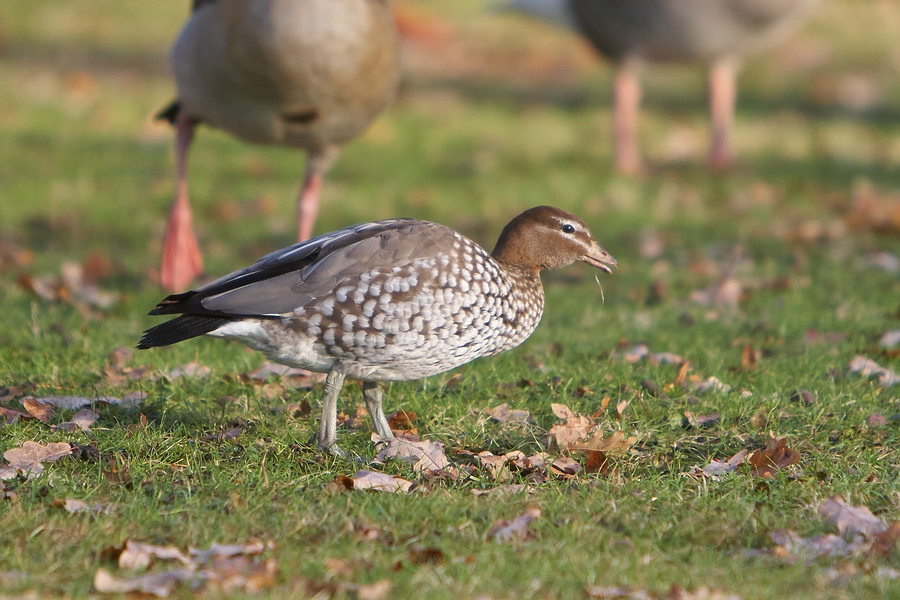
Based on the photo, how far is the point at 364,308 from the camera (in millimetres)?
4547

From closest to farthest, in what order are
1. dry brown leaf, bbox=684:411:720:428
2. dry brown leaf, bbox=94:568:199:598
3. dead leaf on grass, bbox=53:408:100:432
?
dry brown leaf, bbox=94:568:199:598 < dead leaf on grass, bbox=53:408:100:432 < dry brown leaf, bbox=684:411:720:428

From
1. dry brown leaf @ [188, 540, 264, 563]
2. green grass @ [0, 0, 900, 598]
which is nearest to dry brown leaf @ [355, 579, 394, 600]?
green grass @ [0, 0, 900, 598]

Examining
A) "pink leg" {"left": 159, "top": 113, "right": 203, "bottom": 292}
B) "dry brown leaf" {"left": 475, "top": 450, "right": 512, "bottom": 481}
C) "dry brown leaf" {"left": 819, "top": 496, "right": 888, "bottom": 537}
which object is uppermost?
"dry brown leaf" {"left": 819, "top": 496, "right": 888, "bottom": 537}

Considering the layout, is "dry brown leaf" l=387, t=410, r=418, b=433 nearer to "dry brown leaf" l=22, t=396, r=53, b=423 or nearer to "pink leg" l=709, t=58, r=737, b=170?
"dry brown leaf" l=22, t=396, r=53, b=423

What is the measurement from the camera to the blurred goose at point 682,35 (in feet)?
38.1

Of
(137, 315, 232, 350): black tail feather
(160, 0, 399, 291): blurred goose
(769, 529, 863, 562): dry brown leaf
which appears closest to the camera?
(769, 529, 863, 562): dry brown leaf

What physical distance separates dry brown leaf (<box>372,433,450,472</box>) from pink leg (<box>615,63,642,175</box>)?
798cm

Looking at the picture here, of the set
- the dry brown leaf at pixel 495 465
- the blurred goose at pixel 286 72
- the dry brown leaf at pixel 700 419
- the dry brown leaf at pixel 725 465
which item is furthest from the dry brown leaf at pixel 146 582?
the blurred goose at pixel 286 72

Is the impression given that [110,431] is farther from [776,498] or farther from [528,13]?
Answer: [528,13]

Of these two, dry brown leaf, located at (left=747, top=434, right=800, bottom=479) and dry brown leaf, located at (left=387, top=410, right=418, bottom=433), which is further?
dry brown leaf, located at (left=387, top=410, right=418, bottom=433)

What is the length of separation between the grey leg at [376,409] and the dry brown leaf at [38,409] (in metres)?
1.46

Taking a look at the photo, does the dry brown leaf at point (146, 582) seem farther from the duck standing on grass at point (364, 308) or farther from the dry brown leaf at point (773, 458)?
the dry brown leaf at point (773, 458)

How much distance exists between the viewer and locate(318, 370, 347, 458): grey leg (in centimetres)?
468

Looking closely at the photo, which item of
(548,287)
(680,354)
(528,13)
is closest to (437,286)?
(680,354)
